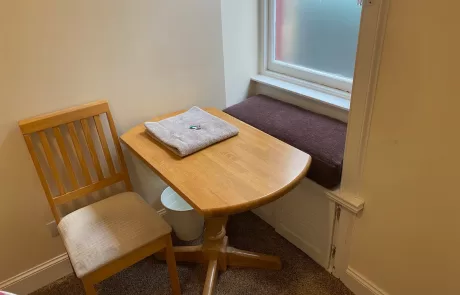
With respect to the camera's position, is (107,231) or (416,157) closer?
(416,157)

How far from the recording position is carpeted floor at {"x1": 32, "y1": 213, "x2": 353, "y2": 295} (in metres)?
1.77

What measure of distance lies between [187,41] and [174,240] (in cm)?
109

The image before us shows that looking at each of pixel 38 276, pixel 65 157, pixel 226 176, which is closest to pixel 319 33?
pixel 226 176

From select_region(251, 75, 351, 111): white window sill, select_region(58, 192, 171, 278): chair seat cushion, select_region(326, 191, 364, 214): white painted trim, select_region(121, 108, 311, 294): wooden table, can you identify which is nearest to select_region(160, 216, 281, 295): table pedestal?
select_region(121, 108, 311, 294): wooden table

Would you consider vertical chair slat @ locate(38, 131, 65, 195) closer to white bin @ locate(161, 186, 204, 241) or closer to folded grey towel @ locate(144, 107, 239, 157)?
folded grey towel @ locate(144, 107, 239, 157)

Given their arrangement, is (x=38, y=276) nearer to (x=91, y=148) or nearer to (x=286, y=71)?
(x=91, y=148)

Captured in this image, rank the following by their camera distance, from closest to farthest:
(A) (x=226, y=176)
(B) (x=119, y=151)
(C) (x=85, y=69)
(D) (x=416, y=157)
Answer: (D) (x=416, y=157)
(A) (x=226, y=176)
(C) (x=85, y=69)
(B) (x=119, y=151)

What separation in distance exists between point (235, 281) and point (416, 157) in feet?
3.46

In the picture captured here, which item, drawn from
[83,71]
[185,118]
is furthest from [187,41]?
[83,71]

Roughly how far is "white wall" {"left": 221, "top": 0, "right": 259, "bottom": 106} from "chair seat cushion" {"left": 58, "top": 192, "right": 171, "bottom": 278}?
930 mm

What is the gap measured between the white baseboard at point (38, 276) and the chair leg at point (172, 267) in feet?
2.03

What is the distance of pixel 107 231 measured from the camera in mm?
1506

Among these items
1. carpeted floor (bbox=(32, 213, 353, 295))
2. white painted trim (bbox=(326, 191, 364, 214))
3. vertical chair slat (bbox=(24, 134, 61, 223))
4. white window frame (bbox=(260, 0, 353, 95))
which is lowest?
carpeted floor (bbox=(32, 213, 353, 295))

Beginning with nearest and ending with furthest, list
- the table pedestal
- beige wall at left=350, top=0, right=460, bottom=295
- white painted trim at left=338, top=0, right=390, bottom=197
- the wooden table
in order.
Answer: beige wall at left=350, top=0, right=460, bottom=295
white painted trim at left=338, top=0, right=390, bottom=197
the wooden table
the table pedestal
